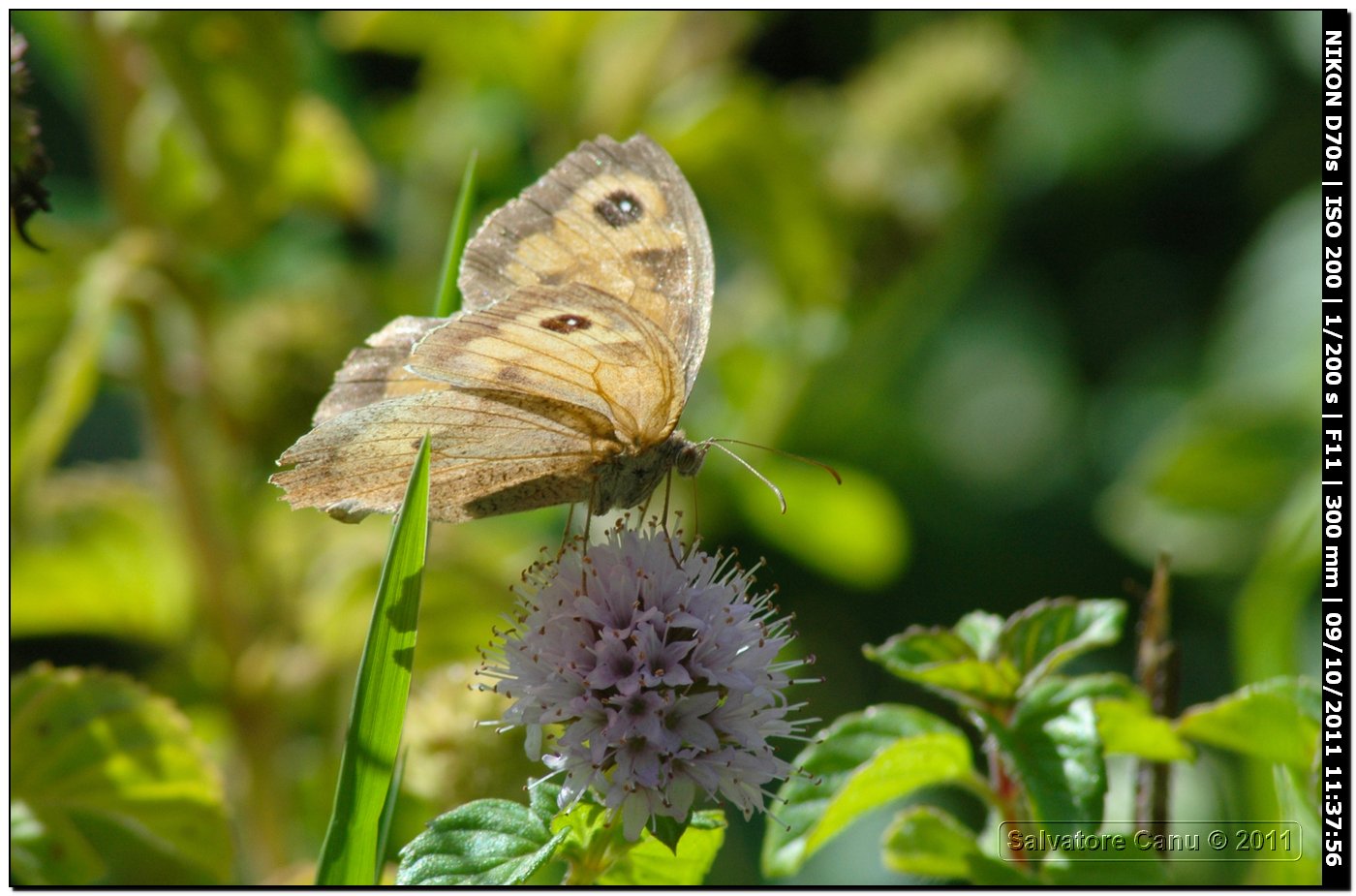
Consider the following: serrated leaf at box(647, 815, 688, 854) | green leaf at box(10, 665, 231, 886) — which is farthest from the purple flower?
green leaf at box(10, 665, 231, 886)

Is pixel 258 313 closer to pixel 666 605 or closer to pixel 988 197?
pixel 666 605

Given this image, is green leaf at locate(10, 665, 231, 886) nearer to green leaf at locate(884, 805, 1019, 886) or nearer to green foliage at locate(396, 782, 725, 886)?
green foliage at locate(396, 782, 725, 886)

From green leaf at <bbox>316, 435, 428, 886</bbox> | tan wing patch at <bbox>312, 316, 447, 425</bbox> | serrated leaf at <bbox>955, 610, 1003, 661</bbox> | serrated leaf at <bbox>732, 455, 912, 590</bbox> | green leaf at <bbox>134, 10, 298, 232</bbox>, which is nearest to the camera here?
green leaf at <bbox>316, 435, 428, 886</bbox>

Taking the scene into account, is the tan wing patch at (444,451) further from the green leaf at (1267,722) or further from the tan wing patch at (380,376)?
the green leaf at (1267,722)

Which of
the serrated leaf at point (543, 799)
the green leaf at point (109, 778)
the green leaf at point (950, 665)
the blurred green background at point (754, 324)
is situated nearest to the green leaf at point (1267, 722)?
the green leaf at point (950, 665)

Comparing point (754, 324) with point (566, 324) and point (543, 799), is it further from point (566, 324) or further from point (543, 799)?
point (543, 799)

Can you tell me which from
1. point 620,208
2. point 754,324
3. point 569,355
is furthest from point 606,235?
point 754,324
